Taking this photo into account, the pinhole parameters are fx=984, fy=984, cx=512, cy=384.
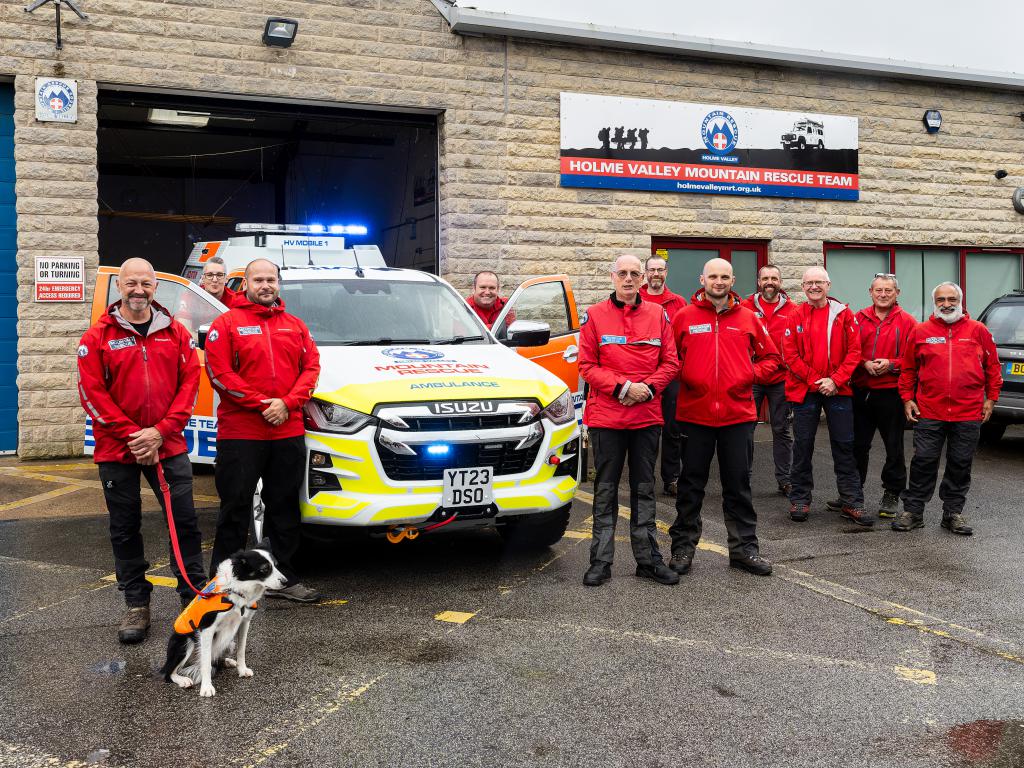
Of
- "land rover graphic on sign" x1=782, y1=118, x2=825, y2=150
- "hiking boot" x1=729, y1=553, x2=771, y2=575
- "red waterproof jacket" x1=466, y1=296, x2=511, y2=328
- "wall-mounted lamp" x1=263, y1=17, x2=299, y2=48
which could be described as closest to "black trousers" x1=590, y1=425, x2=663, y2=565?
"hiking boot" x1=729, y1=553, x2=771, y2=575

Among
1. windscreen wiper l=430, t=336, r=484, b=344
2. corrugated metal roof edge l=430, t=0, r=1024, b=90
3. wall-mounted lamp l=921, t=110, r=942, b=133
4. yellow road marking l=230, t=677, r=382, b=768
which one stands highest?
corrugated metal roof edge l=430, t=0, r=1024, b=90

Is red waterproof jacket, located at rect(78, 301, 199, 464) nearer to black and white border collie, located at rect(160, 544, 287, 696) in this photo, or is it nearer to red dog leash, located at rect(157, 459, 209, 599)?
red dog leash, located at rect(157, 459, 209, 599)

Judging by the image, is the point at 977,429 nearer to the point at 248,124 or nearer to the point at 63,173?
the point at 63,173

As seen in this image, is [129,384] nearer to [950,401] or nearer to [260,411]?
[260,411]

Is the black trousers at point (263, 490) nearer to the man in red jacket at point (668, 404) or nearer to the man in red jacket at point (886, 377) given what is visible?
the man in red jacket at point (668, 404)

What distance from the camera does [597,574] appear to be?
229 inches

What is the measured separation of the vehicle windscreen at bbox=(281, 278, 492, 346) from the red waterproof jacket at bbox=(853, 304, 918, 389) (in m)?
3.24

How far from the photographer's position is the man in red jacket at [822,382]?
779 cm

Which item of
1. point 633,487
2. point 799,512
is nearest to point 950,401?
point 799,512

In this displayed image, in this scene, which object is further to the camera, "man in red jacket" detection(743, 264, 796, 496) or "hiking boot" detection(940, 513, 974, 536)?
"man in red jacket" detection(743, 264, 796, 496)

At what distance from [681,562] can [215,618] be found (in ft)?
10.0

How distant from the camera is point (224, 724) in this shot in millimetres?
3816

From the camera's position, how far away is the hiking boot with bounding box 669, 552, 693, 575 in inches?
241

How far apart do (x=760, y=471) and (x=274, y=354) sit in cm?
631
